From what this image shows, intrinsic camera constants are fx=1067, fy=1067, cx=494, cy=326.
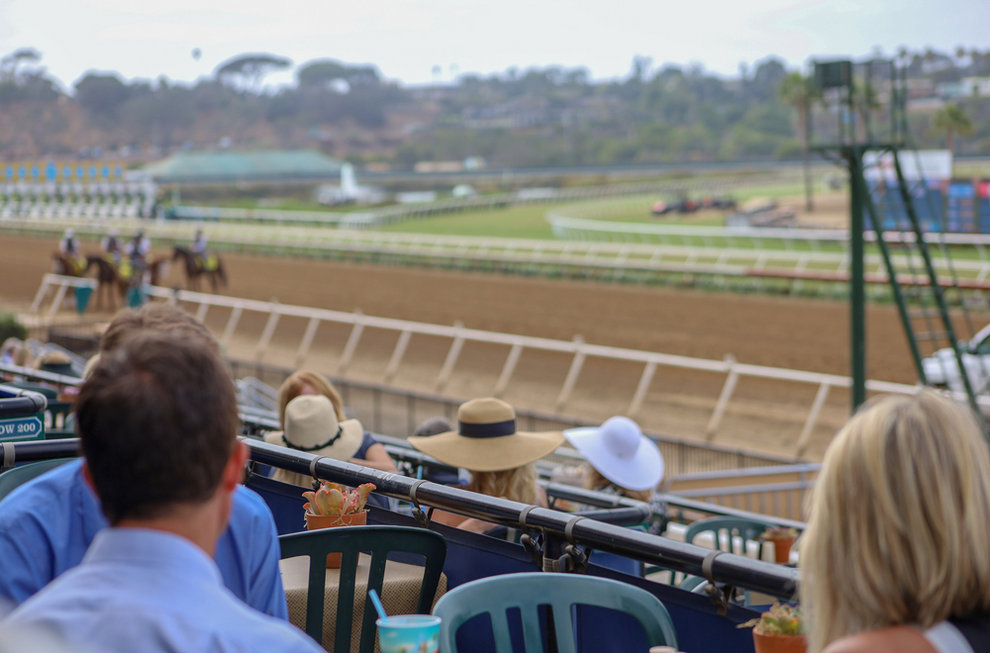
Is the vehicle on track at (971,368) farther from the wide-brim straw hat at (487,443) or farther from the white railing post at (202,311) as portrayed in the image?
the white railing post at (202,311)

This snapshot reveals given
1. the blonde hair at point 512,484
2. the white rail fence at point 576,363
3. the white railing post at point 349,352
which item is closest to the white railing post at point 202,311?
the white rail fence at point 576,363

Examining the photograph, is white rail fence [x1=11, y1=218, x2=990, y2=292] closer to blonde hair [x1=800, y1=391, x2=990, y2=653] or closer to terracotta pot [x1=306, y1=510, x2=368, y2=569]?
terracotta pot [x1=306, y1=510, x2=368, y2=569]

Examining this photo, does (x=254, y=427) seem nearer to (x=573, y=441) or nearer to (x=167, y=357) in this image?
(x=573, y=441)

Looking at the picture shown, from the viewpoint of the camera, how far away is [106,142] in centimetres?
12762

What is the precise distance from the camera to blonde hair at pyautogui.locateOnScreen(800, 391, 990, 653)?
1.40 metres

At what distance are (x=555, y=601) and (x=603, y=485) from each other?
6.67ft

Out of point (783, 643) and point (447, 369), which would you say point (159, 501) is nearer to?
point (783, 643)

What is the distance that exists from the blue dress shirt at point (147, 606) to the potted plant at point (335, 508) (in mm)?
1249

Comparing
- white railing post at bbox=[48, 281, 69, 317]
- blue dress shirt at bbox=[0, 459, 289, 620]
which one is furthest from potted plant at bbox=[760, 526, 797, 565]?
white railing post at bbox=[48, 281, 69, 317]

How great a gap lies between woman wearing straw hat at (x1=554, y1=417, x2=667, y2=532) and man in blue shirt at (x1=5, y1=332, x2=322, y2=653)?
106 inches

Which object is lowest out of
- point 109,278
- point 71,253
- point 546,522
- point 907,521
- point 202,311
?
point 202,311

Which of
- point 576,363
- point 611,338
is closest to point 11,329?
point 576,363

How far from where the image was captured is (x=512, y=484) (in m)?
3.21

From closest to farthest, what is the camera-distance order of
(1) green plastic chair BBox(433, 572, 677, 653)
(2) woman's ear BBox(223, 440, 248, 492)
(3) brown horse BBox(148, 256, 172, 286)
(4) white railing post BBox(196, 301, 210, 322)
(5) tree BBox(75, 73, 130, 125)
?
(2) woman's ear BBox(223, 440, 248, 492) → (1) green plastic chair BBox(433, 572, 677, 653) → (4) white railing post BBox(196, 301, 210, 322) → (3) brown horse BBox(148, 256, 172, 286) → (5) tree BBox(75, 73, 130, 125)
